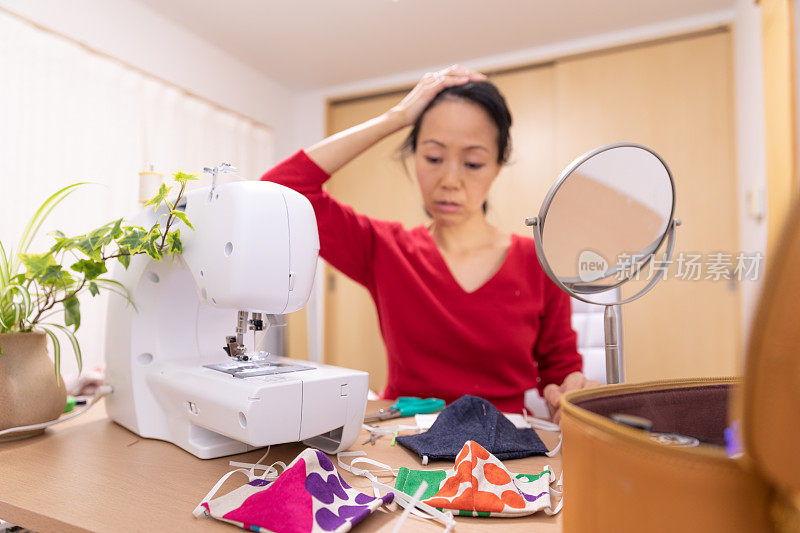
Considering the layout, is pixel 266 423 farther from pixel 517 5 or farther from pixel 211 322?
pixel 517 5

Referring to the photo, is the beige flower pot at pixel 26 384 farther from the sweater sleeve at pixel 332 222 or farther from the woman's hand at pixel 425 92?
the woman's hand at pixel 425 92

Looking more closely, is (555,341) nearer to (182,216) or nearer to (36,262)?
(182,216)

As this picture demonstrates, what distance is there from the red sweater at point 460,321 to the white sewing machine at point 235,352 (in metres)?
0.48

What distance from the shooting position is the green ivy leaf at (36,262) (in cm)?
80

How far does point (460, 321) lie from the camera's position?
4.30 ft

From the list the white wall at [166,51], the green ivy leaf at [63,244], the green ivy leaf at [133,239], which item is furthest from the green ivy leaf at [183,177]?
the white wall at [166,51]

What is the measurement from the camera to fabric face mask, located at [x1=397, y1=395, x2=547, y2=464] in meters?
0.69

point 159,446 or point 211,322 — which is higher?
point 211,322

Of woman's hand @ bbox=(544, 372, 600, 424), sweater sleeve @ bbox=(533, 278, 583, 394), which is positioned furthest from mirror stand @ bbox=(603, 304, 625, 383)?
sweater sleeve @ bbox=(533, 278, 583, 394)

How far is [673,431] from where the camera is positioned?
0.47 m

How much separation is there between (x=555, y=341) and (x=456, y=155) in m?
0.57

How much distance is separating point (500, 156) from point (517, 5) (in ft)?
5.56

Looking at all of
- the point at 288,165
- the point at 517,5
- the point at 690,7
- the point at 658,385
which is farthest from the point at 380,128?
the point at 690,7

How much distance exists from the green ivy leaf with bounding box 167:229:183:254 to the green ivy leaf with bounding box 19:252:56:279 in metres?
0.21
